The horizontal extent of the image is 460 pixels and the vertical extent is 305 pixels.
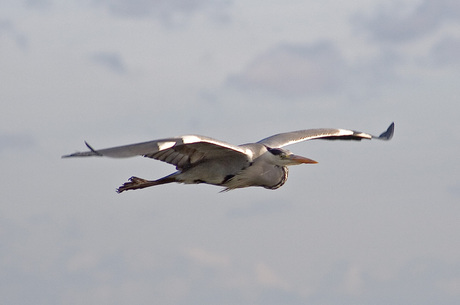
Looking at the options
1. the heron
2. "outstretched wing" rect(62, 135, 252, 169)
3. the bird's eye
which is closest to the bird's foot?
the heron

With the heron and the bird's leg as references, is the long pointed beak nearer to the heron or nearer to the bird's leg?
the heron

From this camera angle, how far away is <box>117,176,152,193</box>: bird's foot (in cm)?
1884

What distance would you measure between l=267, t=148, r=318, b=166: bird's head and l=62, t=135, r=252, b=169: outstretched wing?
26.1 inches

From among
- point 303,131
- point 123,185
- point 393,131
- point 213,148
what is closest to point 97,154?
point 213,148

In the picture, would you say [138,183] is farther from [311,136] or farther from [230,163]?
[311,136]

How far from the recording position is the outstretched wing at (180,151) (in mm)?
14203

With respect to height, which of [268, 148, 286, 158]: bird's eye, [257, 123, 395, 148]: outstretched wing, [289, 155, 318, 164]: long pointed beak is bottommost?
[289, 155, 318, 164]: long pointed beak

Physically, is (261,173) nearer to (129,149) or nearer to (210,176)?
(210,176)

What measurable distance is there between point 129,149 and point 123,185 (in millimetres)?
4817

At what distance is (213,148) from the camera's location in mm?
17250

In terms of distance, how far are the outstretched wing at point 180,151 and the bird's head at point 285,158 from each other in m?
0.66

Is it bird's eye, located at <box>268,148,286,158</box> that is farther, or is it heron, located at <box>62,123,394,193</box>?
bird's eye, located at <box>268,148,286,158</box>

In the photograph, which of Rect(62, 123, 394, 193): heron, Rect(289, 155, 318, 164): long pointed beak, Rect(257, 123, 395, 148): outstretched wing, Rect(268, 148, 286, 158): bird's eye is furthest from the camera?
Rect(257, 123, 395, 148): outstretched wing

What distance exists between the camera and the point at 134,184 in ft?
62.1
